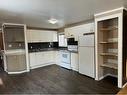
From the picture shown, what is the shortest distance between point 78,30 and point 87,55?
1.57 metres

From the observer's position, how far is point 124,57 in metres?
2.88

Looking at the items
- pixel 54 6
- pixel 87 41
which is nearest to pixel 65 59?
pixel 87 41

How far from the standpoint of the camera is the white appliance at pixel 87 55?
3.52 m

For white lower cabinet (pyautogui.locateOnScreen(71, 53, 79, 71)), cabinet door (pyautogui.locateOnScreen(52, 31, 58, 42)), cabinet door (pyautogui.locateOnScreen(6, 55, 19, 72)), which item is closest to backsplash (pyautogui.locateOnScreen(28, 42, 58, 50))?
cabinet door (pyautogui.locateOnScreen(52, 31, 58, 42))

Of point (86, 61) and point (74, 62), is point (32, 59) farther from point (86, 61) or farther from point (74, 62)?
point (86, 61)

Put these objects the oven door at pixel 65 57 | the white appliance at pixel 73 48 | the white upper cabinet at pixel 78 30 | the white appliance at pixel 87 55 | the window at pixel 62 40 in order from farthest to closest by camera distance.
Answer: the window at pixel 62 40
the oven door at pixel 65 57
the white appliance at pixel 73 48
the white upper cabinet at pixel 78 30
the white appliance at pixel 87 55

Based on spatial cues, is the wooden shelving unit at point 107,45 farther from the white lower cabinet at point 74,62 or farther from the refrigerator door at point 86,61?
the white lower cabinet at point 74,62

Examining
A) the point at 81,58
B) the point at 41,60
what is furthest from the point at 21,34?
the point at 81,58

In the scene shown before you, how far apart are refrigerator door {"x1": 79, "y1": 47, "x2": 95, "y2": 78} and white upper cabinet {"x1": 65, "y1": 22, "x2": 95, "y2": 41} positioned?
100 cm

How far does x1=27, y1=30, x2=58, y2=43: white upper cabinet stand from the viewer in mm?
5314

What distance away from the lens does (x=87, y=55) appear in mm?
3670

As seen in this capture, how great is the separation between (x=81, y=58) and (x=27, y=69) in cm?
265

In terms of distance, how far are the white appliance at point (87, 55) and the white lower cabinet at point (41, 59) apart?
2301mm

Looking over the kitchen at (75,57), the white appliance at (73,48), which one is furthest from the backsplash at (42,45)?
the white appliance at (73,48)
